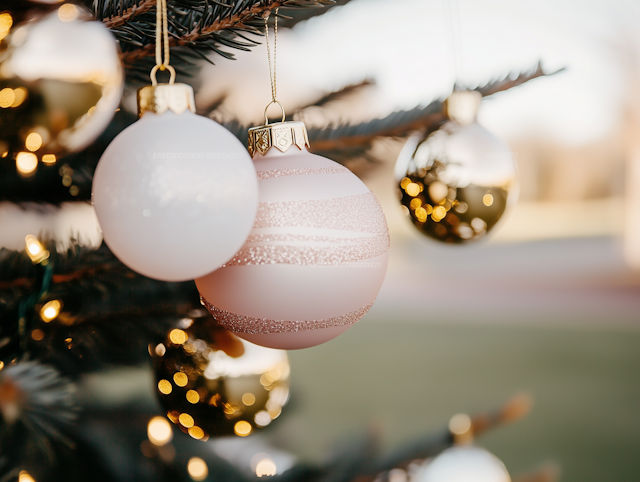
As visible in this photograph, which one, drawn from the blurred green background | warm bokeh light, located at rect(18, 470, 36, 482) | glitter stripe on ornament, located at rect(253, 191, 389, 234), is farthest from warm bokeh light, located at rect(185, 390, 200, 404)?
the blurred green background

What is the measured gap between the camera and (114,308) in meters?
0.43

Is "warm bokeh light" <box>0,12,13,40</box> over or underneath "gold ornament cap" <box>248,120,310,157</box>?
over

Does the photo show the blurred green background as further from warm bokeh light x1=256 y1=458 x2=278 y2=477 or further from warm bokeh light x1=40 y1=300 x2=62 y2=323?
warm bokeh light x1=40 y1=300 x2=62 y2=323

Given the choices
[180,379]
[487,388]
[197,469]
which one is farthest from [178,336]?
[487,388]

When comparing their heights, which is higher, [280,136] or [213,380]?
[280,136]

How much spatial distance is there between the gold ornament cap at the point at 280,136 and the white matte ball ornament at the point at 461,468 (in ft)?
1.08

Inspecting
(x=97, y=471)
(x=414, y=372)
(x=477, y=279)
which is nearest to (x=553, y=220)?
(x=477, y=279)

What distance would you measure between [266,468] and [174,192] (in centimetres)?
34

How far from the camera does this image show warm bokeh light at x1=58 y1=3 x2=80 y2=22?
0.92 ft

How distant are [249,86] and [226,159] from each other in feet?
2.62

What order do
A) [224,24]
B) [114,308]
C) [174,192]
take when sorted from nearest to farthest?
[174,192]
[224,24]
[114,308]

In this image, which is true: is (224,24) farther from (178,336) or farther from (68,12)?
(178,336)

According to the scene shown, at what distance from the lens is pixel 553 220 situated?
2297 millimetres

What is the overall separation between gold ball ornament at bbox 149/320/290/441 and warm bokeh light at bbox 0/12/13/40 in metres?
0.26
